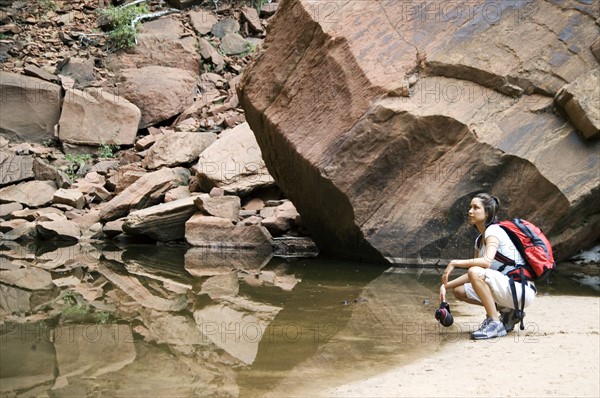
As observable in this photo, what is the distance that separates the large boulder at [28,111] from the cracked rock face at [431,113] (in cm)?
804

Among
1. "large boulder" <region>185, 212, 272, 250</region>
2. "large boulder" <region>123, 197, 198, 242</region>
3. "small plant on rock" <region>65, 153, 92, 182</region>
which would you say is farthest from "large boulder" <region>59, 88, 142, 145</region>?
"large boulder" <region>185, 212, 272, 250</region>

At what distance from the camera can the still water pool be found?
4234 millimetres

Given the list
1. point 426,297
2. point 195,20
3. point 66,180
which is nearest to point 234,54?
point 195,20

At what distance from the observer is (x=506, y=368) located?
4.29m

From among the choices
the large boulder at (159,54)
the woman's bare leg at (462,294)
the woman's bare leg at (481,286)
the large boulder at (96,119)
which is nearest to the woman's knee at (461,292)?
the woman's bare leg at (462,294)

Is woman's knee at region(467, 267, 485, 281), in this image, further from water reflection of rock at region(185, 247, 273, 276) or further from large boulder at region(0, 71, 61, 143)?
large boulder at region(0, 71, 61, 143)

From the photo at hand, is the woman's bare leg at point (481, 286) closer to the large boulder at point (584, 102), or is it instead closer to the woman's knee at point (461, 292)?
the woman's knee at point (461, 292)

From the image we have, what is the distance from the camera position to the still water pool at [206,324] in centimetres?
423

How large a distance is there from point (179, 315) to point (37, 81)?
11.1 metres

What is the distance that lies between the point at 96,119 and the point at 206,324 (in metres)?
10.6

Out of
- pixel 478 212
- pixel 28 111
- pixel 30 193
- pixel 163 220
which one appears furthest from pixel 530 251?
pixel 28 111

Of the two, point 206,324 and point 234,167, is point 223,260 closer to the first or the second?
point 234,167

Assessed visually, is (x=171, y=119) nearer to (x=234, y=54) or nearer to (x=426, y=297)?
(x=234, y=54)

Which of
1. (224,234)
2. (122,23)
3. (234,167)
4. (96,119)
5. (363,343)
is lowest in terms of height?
(363,343)
